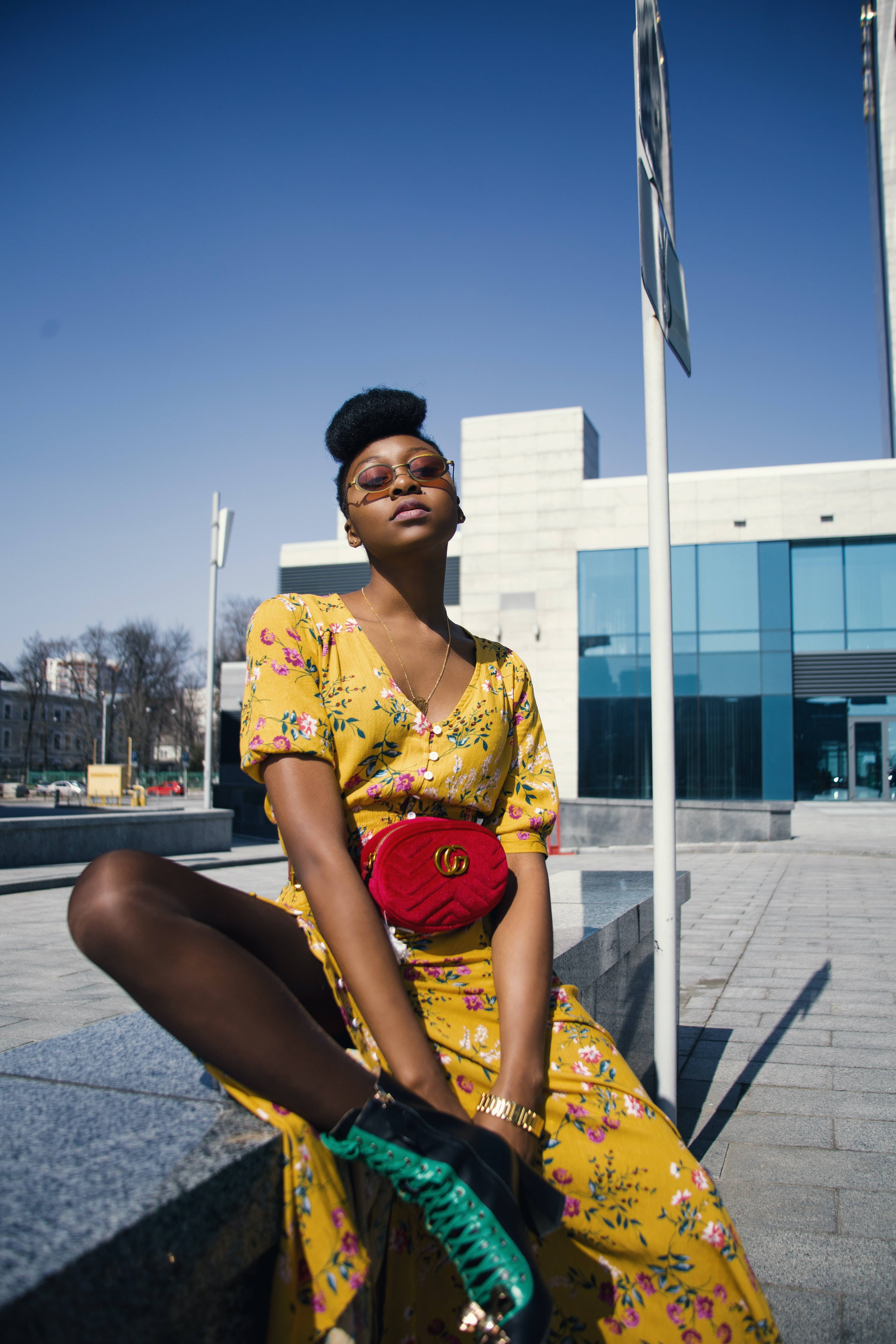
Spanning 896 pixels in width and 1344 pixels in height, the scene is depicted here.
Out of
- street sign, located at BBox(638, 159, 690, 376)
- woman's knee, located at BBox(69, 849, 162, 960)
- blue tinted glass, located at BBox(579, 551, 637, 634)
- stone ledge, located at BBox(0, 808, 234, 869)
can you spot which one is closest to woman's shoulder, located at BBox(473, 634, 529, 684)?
woman's knee, located at BBox(69, 849, 162, 960)

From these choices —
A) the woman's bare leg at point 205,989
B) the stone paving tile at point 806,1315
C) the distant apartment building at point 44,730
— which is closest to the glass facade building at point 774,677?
the stone paving tile at point 806,1315

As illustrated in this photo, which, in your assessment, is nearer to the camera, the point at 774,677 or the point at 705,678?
A: the point at 774,677

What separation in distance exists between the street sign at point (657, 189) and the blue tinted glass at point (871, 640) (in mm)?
26417

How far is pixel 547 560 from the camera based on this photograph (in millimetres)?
29266

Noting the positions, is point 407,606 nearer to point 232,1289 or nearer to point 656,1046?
point 232,1289

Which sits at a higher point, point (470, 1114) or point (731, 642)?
point (731, 642)

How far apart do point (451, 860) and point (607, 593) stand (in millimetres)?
27537

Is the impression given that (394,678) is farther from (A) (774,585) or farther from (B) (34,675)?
(B) (34,675)

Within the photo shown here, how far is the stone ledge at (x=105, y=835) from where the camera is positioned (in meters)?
10.9

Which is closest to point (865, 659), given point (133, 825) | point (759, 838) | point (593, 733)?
point (593, 733)

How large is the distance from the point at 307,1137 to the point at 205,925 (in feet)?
1.01

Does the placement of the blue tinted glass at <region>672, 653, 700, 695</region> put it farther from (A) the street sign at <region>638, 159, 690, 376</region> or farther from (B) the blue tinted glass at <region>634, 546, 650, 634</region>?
(A) the street sign at <region>638, 159, 690, 376</region>

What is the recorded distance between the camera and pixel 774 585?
2716 centimetres

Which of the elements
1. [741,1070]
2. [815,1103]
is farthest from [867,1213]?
[741,1070]
